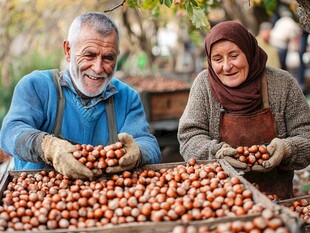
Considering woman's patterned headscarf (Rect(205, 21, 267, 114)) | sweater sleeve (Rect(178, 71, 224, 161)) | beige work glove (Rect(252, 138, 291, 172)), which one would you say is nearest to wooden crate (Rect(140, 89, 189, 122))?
sweater sleeve (Rect(178, 71, 224, 161))

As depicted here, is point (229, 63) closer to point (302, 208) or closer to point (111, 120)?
point (111, 120)

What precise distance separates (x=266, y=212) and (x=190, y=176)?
0.77 metres

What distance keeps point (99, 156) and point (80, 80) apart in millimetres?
784

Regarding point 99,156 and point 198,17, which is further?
point 198,17

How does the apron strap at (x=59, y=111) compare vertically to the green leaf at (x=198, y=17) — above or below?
below

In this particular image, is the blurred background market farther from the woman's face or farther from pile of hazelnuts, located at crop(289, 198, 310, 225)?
pile of hazelnuts, located at crop(289, 198, 310, 225)

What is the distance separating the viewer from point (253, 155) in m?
3.61

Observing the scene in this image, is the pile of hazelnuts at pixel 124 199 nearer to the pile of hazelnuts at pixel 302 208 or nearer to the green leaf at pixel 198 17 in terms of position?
the pile of hazelnuts at pixel 302 208

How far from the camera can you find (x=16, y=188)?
121 inches

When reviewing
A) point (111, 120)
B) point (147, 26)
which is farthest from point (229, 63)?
point (147, 26)

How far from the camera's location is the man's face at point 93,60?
363 cm

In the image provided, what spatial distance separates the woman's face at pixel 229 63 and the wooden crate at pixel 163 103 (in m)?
4.39

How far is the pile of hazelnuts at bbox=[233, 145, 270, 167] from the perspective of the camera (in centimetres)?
358

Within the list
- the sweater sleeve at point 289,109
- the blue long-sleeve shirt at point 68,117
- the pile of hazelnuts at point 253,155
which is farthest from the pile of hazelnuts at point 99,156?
the sweater sleeve at point 289,109
